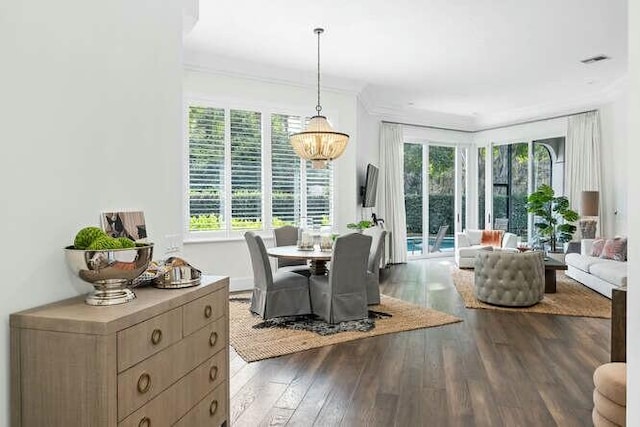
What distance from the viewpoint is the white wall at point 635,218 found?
60.7 inches

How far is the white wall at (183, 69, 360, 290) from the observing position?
5969 mm

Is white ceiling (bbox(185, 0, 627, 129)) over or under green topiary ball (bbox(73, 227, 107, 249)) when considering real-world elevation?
over

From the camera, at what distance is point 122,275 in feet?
5.45

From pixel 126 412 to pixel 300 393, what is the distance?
1614 millimetres

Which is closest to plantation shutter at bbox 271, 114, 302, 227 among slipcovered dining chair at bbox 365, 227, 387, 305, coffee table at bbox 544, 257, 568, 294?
slipcovered dining chair at bbox 365, 227, 387, 305

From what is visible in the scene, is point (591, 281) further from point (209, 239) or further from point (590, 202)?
point (209, 239)

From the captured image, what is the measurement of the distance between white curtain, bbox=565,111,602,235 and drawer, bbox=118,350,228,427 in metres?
7.73

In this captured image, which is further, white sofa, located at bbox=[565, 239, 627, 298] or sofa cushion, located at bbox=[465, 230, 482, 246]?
sofa cushion, located at bbox=[465, 230, 482, 246]

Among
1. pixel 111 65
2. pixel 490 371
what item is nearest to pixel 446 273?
pixel 490 371

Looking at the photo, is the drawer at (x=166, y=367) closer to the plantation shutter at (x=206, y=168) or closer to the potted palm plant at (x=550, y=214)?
the plantation shutter at (x=206, y=168)

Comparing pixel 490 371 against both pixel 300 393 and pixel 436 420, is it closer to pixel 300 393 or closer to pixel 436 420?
pixel 436 420

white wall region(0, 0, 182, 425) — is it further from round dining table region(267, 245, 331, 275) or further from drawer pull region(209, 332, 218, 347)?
round dining table region(267, 245, 331, 275)

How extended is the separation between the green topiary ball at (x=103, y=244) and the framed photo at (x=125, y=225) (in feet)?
1.06

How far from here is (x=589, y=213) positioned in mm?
7383
